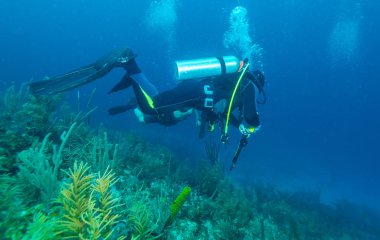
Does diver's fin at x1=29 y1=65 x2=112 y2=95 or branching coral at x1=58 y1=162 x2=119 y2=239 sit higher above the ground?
diver's fin at x1=29 y1=65 x2=112 y2=95

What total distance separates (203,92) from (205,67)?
0.53m

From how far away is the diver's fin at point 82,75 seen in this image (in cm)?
466

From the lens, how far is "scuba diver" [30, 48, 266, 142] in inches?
218

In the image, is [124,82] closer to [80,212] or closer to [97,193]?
[97,193]

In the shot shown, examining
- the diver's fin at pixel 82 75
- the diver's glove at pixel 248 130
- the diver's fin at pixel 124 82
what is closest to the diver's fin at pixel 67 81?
the diver's fin at pixel 82 75

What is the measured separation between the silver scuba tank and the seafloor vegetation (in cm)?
197

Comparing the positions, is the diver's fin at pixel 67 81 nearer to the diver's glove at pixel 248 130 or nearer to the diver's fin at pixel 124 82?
the diver's fin at pixel 124 82

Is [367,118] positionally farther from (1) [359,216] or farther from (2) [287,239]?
(2) [287,239]

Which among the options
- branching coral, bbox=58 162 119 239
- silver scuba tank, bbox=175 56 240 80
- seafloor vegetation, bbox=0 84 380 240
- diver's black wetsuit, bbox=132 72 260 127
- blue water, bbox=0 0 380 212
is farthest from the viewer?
blue water, bbox=0 0 380 212

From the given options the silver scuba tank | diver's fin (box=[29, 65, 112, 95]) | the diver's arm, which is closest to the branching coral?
diver's fin (box=[29, 65, 112, 95])

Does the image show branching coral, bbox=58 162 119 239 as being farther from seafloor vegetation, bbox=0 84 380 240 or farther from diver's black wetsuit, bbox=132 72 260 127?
diver's black wetsuit, bbox=132 72 260 127

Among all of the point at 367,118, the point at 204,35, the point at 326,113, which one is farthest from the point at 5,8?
the point at 367,118

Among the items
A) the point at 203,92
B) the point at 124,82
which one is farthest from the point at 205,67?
the point at 124,82

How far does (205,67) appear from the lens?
557 centimetres
